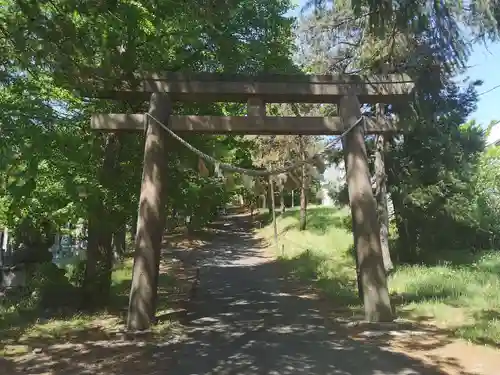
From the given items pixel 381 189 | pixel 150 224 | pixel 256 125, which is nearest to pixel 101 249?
pixel 150 224

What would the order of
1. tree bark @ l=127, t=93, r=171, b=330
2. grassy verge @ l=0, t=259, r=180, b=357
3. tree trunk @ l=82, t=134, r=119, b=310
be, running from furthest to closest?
tree trunk @ l=82, t=134, r=119, b=310, tree bark @ l=127, t=93, r=171, b=330, grassy verge @ l=0, t=259, r=180, b=357

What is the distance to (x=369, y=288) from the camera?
7.85 m

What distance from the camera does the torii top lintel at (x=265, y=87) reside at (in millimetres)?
8250

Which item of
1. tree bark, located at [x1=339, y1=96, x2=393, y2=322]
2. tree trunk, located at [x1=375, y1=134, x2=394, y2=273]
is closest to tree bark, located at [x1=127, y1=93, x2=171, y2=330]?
tree bark, located at [x1=339, y1=96, x2=393, y2=322]

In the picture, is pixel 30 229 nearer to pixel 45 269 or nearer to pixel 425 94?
pixel 45 269

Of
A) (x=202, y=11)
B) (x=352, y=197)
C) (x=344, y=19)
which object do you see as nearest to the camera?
(x=202, y=11)

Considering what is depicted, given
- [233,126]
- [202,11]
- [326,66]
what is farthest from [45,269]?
[326,66]

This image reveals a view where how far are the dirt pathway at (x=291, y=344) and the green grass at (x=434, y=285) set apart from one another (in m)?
0.78

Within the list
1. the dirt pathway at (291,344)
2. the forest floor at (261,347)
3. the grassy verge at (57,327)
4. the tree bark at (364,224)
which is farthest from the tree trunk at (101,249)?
the tree bark at (364,224)

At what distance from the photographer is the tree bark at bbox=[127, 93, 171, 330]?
7.67 meters

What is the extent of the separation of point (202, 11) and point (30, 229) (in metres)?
9.34

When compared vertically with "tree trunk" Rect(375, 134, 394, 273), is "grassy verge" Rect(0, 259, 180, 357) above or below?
below

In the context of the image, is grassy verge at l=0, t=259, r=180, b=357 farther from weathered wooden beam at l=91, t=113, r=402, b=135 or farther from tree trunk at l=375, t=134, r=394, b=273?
tree trunk at l=375, t=134, r=394, b=273

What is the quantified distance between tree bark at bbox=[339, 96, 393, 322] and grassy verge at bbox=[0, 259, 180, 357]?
3.38 m
